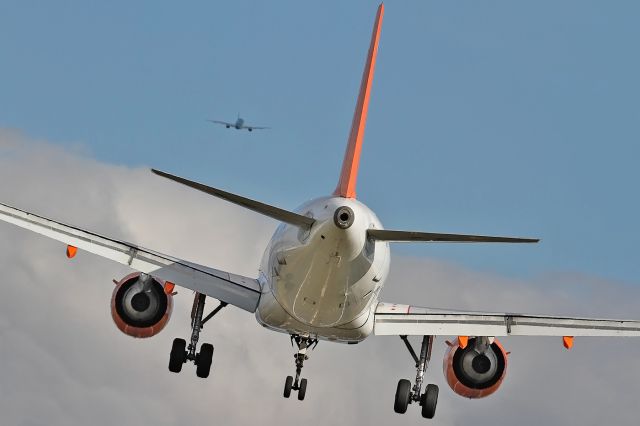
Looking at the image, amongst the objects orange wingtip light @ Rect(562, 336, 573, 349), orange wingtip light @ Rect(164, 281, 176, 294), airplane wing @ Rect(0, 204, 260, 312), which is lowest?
orange wingtip light @ Rect(164, 281, 176, 294)

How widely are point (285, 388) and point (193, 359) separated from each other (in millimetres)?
3729

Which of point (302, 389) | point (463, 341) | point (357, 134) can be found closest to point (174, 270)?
point (302, 389)

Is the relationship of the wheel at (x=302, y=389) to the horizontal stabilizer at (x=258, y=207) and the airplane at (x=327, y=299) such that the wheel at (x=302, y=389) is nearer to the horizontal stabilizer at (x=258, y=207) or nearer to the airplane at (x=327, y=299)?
the airplane at (x=327, y=299)

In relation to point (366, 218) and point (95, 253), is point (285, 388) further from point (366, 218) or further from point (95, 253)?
point (366, 218)

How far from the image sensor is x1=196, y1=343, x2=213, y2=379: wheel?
165 feet

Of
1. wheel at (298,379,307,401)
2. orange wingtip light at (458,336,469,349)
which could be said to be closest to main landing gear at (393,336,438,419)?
orange wingtip light at (458,336,469,349)

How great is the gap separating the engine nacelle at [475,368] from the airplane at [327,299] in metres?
0.03

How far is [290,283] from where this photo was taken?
42.3m

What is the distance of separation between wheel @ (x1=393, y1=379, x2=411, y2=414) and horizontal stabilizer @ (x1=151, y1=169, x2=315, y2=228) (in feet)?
40.9

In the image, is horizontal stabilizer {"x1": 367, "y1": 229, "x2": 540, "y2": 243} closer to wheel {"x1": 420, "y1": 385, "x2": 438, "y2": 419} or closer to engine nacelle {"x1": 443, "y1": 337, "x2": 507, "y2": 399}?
wheel {"x1": 420, "y1": 385, "x2": 438, "y2": 419}

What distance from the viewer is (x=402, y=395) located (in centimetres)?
5062

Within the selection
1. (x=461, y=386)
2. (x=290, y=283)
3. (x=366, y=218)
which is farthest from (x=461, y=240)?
(x=461, y=386)

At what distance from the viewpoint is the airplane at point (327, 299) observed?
40.4m

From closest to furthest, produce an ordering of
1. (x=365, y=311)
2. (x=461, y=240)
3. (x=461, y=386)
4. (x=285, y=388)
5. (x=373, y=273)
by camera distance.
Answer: (x=461, y=240)
(x=373, y=273)
(x=365, y=311)
(x=285, y=388)
(x=461, y=386)
